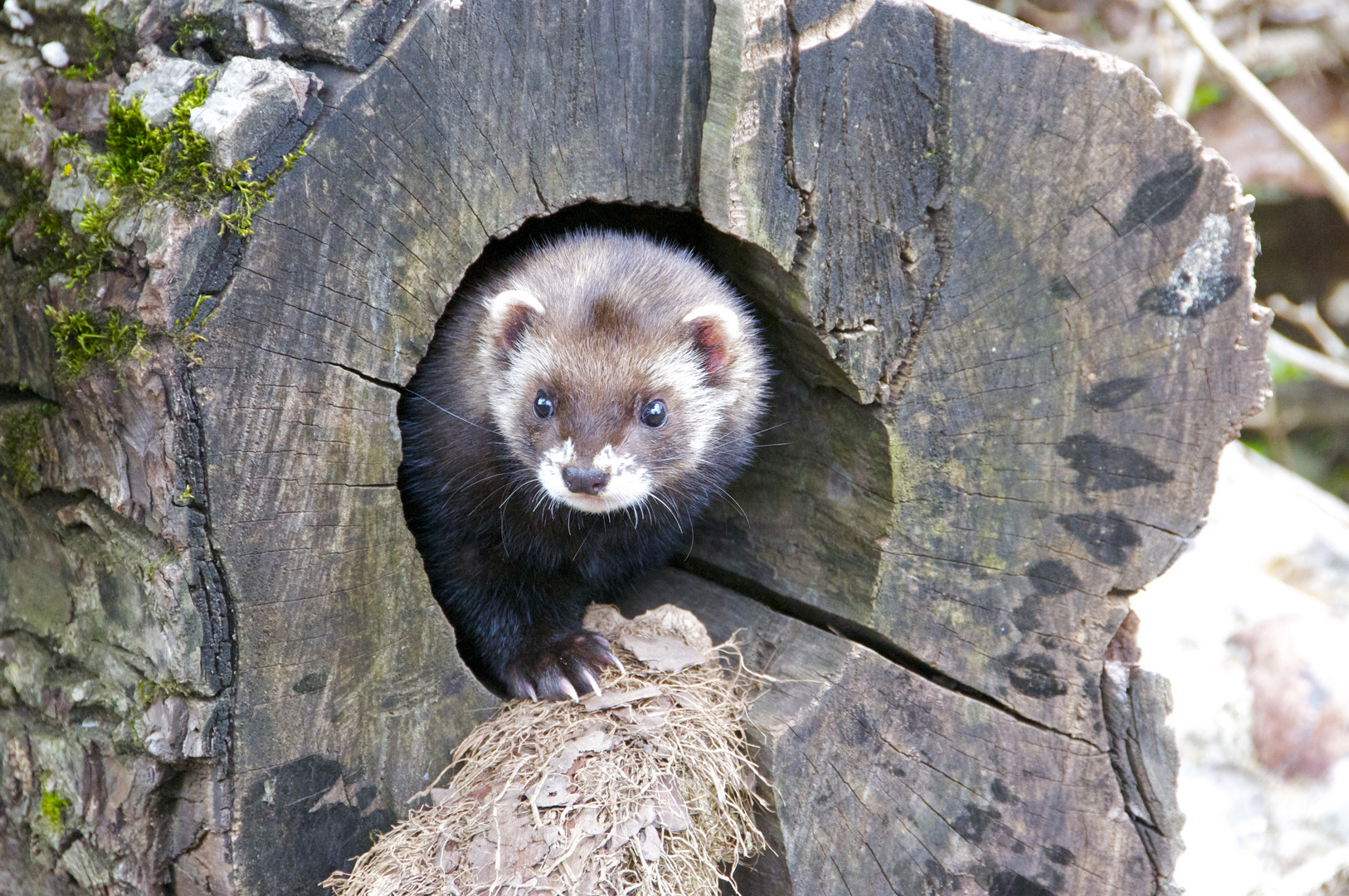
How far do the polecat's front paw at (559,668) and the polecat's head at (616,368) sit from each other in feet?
2.12

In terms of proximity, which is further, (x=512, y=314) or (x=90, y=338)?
(x=512, y=314)

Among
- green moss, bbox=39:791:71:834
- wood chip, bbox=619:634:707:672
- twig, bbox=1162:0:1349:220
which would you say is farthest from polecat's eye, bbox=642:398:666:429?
twig, bbox=1162:0:1349:220

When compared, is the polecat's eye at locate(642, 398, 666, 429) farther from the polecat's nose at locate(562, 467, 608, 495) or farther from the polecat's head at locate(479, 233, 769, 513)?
the polecat's nose at locate(562, 467, 608, 495)

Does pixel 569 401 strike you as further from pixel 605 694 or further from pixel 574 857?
pixel 574 857

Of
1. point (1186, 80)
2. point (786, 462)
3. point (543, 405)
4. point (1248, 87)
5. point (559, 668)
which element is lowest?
point (559, 668)

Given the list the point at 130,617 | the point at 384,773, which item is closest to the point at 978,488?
the point at 384,773

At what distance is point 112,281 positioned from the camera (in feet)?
9.85

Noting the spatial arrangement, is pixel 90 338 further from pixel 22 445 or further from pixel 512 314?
pixel 512 314

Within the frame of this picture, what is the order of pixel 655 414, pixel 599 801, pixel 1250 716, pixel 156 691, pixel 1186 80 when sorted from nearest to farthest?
pixel 156 691 → pixel 599 801 → pixel 655 414 → pixel 1250 716 → pixel 1186 80

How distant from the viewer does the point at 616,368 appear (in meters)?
3.85

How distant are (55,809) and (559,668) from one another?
1.79 meters

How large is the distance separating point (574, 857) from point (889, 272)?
7.33 ft

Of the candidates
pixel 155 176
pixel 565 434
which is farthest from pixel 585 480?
pixel 155 176

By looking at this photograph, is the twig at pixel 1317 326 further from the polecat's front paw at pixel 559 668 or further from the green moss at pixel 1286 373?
the polecat's front paw at pixel 559 668
